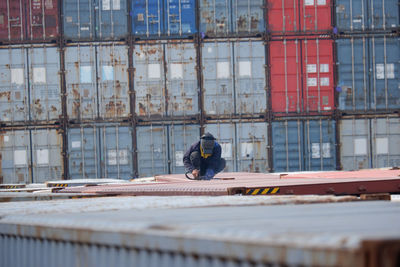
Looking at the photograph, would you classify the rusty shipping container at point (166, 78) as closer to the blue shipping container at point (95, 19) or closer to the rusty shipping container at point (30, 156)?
the blue shipping container at point (95, 19)

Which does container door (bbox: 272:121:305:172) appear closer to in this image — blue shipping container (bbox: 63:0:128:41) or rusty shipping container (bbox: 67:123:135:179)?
rusty shipping container (bbox: 67:123:135:179)

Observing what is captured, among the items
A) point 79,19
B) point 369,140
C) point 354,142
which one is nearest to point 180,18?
point 79,19

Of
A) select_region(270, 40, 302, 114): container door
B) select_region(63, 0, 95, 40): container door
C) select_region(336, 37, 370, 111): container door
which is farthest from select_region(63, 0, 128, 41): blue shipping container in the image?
select_region(336, 37, 370, 111): container door

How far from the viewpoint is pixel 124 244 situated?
2.94 meters

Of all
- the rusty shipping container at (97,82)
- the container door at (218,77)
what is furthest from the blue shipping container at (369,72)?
the rusty shipping container at (97,82)

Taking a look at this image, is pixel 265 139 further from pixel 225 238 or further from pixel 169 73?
pixel 225 238

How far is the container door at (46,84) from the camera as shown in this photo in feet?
66.3

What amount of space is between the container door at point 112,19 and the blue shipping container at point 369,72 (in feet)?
20.9

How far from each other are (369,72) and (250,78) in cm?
358

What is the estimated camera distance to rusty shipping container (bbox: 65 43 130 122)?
20125 mm

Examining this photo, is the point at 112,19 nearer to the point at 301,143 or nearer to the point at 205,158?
the point at 301,143

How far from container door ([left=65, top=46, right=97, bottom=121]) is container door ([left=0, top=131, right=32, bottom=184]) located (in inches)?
64.0

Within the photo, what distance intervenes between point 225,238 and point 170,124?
1781 centimetres

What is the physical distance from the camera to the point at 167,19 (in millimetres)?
20203
